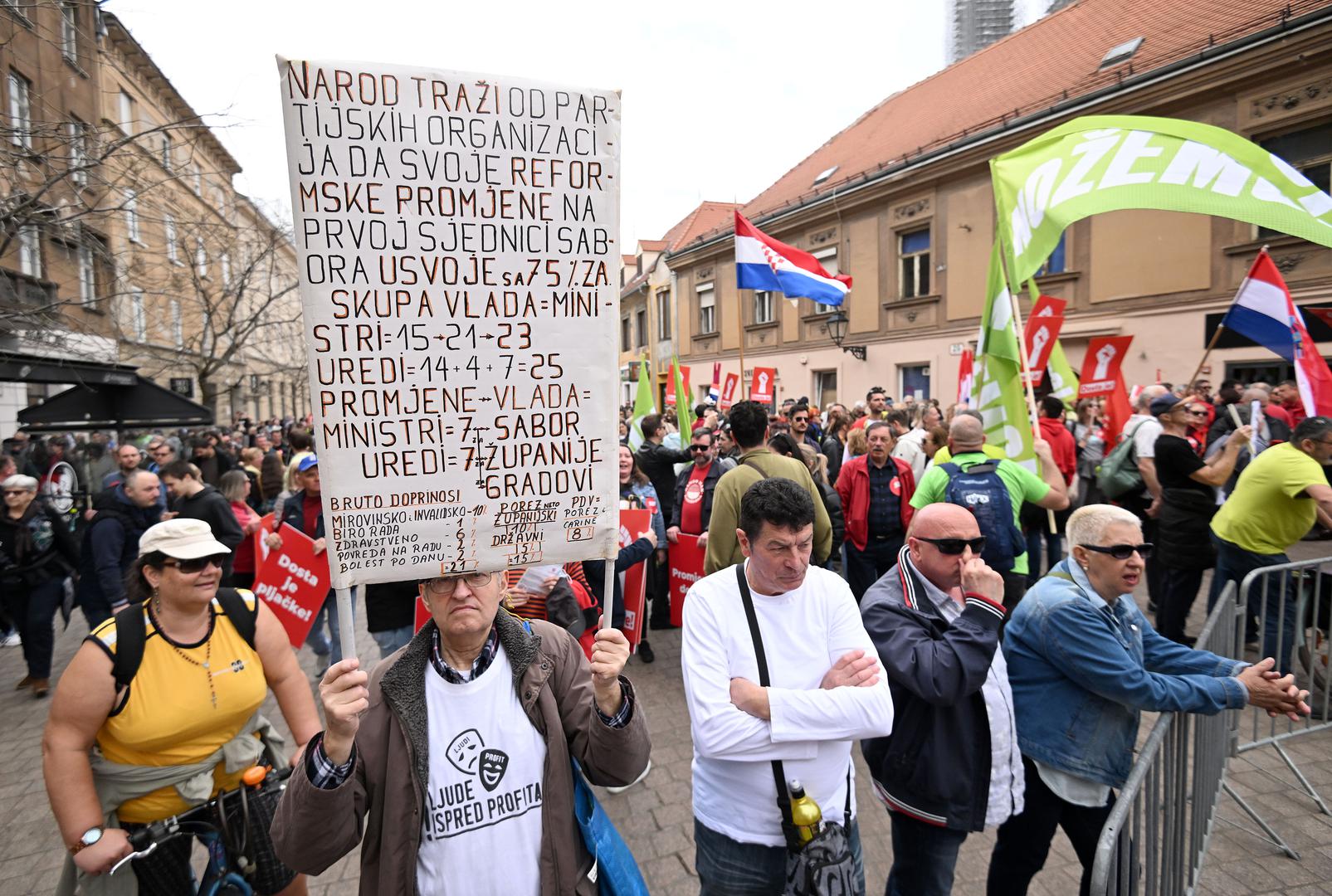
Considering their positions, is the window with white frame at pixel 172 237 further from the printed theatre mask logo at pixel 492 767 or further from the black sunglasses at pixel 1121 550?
the black sunglasses at pixel 1121 550

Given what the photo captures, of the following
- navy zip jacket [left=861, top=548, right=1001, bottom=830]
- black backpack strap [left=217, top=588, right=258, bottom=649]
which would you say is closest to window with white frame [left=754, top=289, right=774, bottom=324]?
navy zip jacket [left=861, top=548, right=1001, bottom=830]

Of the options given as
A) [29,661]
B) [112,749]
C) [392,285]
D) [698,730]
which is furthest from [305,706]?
[29,661]

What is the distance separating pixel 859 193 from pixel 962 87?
4.68 meters

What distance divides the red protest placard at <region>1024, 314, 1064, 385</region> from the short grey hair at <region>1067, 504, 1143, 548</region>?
6.06 metres

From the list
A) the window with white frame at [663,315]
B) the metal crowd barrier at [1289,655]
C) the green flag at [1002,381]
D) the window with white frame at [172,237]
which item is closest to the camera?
the metal crowd barrier at [1289,655]

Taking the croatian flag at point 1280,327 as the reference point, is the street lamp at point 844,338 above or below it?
above

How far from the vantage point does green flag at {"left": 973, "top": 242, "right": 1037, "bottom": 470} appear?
459 centimetres

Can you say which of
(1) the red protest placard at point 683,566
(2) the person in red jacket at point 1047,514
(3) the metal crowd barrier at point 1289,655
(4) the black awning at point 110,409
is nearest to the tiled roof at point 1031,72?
(2) the person in red jacket at point 1047,514

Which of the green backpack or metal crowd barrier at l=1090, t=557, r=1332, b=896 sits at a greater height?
the green backpack

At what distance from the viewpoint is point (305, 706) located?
8.39 ft

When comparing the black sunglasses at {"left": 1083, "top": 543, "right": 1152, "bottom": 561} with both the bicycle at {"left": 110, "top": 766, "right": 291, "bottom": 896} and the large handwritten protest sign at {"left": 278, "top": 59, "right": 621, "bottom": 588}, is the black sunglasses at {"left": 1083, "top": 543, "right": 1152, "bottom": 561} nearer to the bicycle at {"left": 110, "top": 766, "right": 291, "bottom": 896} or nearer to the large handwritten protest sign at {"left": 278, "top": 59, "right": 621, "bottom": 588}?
the large handwritten protest sign at {"left": 278, "top": 59, "right": 621, "bottom": 588}

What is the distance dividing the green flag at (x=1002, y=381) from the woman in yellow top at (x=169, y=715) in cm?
433

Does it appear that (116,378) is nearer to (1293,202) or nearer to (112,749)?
(112,749)

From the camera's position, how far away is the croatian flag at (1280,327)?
18.4 feet
